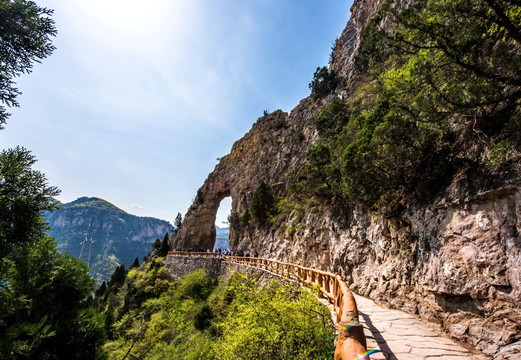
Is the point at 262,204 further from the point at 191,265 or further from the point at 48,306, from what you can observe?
the point at 48,306

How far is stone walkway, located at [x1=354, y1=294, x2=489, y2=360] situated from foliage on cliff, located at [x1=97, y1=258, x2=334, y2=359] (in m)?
0.97

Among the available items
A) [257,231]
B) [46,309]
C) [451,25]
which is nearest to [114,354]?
[46,309]

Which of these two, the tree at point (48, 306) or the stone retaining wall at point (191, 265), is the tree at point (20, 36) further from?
the stone retaining wall at point (191, 265)

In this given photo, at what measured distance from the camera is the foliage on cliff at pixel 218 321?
15.8 ft

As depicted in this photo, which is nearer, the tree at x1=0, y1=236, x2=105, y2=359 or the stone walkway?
the stone walkway

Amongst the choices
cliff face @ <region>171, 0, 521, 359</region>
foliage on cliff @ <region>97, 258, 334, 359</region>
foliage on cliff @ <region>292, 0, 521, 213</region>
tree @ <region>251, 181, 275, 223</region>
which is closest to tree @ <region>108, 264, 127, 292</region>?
foliage on cliff @ <region>97, 258, 334, 359</region>

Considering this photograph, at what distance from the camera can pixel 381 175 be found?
30.0 feet

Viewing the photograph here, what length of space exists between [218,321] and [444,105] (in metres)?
14.3

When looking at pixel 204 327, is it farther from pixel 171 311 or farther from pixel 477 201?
pixel 477 201

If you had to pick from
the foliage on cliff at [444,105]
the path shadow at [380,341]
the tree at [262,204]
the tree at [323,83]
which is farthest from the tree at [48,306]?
the tree at [323,83]

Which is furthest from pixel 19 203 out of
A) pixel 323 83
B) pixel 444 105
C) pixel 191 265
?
pixel 323 83

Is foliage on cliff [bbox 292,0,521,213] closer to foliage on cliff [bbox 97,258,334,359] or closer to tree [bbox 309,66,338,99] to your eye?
foliage on cliff [bbox 97,258,334,359]

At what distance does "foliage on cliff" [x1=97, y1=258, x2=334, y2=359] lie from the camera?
15.8ft

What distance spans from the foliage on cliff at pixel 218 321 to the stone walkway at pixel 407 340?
97cm
